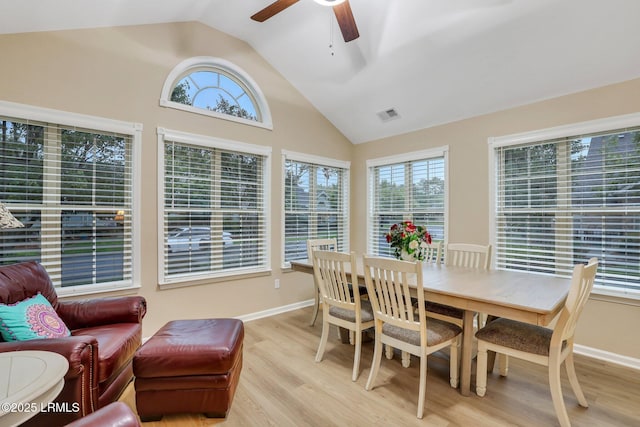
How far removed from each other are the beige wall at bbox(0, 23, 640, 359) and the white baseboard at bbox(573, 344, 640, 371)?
5 centimetres

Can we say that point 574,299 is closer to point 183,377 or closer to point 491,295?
point 491,295

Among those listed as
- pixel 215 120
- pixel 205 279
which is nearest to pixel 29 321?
pixel 205 279

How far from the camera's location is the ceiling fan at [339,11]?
88.7 inches

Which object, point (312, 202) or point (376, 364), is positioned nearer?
point (376, 364)

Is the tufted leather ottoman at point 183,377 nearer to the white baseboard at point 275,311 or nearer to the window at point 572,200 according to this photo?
the white baseboard at point 275,311

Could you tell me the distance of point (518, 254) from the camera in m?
3.55

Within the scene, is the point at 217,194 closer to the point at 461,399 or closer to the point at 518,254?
the point at 461,399

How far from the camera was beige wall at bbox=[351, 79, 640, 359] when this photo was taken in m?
2.86

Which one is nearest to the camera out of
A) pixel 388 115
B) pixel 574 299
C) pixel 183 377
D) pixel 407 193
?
pixel 574 299

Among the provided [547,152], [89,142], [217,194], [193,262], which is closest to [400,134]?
[547,152]

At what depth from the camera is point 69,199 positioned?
2844 millimetres

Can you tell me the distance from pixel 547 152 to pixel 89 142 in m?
4.66

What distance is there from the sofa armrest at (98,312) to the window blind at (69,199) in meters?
0.51

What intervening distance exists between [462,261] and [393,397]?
1.70m
